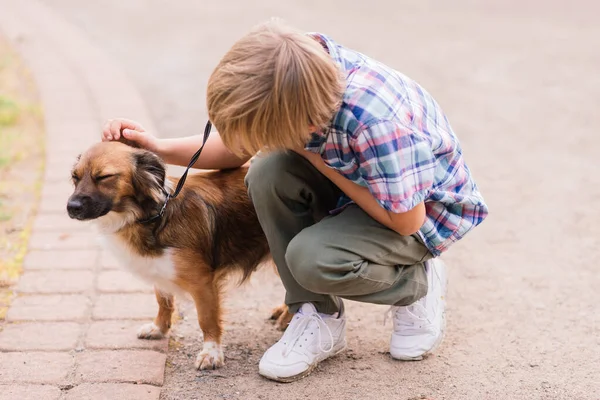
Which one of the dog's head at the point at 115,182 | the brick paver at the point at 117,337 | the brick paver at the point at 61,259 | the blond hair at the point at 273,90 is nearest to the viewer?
the blond hair at the point at 273,90

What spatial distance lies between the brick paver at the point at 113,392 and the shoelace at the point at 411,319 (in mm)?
942

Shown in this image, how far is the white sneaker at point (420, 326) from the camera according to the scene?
3.04 m

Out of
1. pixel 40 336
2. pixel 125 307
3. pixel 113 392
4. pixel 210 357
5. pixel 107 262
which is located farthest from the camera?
pixel 107 262

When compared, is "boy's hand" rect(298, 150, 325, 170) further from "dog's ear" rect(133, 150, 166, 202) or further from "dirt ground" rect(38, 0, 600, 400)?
"dirt ground" rect(38, 0, 600, 400)

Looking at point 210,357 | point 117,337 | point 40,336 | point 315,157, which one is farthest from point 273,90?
point 40,336

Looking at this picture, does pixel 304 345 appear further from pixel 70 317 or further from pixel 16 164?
pixel 16 164

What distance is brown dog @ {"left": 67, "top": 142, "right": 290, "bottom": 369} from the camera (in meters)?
2.82

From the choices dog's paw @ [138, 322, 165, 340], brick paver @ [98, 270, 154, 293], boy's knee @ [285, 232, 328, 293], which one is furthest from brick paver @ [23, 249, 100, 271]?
boy's knee @ [285, 232, 328, 293]

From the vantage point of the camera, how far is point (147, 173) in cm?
287

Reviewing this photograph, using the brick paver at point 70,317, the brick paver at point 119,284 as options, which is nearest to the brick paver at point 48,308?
the brick paver at point 70,317

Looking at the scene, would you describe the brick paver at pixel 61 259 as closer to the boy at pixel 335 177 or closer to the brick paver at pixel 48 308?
the brick paver at pixel 48 308

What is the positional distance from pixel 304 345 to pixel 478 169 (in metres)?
2.62

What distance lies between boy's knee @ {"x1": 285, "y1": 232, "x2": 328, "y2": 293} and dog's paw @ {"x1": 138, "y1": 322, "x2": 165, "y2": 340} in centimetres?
71

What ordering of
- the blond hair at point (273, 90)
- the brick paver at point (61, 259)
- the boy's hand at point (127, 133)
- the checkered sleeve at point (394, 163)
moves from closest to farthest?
the blond hair at point (273, 90) → the checkered sleeve at point (394, 163) → the boy's hand at point (127, 133) → the brick paver at point (61, 259)
